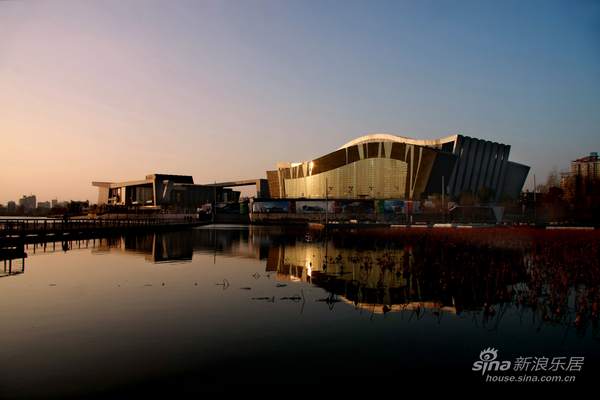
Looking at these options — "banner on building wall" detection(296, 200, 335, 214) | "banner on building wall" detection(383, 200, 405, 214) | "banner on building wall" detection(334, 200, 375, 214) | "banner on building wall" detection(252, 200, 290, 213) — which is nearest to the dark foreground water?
"banner on building wall" detection(383, 200, 405, 214)

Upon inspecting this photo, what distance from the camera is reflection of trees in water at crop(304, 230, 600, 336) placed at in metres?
15.0

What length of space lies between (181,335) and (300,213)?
3795 inches

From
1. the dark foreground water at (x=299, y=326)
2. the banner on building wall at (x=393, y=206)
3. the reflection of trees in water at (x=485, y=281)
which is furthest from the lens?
the banner on building wall at (x=393, y=206)

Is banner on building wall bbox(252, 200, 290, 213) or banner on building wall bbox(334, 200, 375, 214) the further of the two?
banner on building wall bbox(252, 200, 290, 213)

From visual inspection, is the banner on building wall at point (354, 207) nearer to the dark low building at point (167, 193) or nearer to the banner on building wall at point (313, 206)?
the banner on building wall at point (313, 206)

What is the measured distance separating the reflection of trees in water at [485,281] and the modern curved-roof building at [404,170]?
82882 mm

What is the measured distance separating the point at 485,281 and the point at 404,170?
108 meters

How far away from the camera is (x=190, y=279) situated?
2250 cm

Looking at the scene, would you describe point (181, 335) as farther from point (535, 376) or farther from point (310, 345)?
point (535, 376)

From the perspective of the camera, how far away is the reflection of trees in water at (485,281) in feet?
49.1

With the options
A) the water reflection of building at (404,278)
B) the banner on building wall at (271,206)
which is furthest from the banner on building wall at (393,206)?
the water reflection of building at (404,278)

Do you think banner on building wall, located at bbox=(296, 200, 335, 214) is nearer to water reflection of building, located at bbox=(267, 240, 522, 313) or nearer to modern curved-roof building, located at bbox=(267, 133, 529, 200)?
modern curved-roof building, located at bbox=(267, 133, 529, 200)

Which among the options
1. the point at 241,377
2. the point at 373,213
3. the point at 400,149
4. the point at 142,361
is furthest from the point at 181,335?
the point at 400,149

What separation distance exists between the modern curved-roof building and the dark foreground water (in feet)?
291
